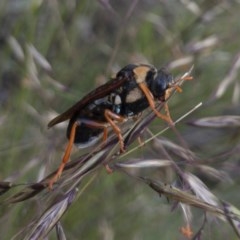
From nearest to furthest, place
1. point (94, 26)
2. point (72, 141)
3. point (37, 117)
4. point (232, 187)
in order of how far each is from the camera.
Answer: point (72, 141)
point (37, 117)
point (232, 187)
point (94, 26)

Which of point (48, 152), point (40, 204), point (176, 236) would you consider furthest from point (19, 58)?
point (40, 204)

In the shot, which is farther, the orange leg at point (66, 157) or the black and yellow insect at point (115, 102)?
the black and yellow insect at point (115, 102)

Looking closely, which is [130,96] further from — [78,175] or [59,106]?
[59,106]

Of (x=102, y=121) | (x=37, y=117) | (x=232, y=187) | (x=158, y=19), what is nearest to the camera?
(x=102, y=121)

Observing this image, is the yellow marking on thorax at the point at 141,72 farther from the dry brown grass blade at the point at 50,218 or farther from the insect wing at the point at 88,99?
the dry brown grass blade at the point at 50,218

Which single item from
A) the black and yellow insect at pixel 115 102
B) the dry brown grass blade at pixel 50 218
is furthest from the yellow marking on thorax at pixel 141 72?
the dry brown grass blade at pixel 50 218

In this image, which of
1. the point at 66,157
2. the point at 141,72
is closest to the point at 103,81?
the point at 141,72

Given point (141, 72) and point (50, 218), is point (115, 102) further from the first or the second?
point (50, 218)
